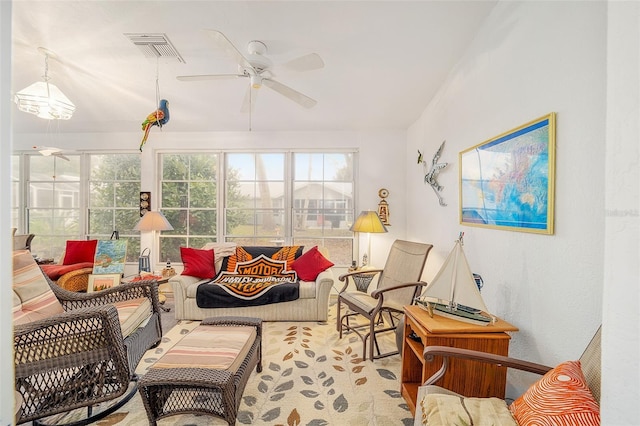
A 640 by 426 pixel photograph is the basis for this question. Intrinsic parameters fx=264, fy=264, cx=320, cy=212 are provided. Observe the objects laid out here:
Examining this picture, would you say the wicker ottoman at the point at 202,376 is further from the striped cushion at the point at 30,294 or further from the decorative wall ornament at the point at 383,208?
the decorative wall ornament at the point at 383,208

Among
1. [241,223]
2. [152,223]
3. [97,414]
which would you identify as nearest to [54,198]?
[152,223]

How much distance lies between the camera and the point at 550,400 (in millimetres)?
909

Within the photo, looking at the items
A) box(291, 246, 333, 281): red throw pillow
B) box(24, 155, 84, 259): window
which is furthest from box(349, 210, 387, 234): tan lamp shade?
box(24, 155, 84, 259): window

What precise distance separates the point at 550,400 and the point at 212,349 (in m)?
1.65

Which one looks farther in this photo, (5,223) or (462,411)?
(462,411)

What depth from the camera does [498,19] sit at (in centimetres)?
175

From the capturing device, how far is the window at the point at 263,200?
4.22m

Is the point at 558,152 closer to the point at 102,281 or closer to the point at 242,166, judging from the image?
the point at 242,166

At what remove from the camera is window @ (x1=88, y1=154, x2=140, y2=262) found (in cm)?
427

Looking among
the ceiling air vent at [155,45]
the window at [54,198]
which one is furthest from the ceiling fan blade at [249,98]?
the window at [54,198]

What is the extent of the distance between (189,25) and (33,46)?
58.0 inches

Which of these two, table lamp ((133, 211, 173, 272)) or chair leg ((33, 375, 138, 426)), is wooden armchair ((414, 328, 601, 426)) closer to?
chair leg ((33, 375, 138, 426))

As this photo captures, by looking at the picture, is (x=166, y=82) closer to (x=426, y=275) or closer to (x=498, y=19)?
(x=498, y=19)

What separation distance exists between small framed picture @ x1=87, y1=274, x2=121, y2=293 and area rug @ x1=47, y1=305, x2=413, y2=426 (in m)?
1.35
